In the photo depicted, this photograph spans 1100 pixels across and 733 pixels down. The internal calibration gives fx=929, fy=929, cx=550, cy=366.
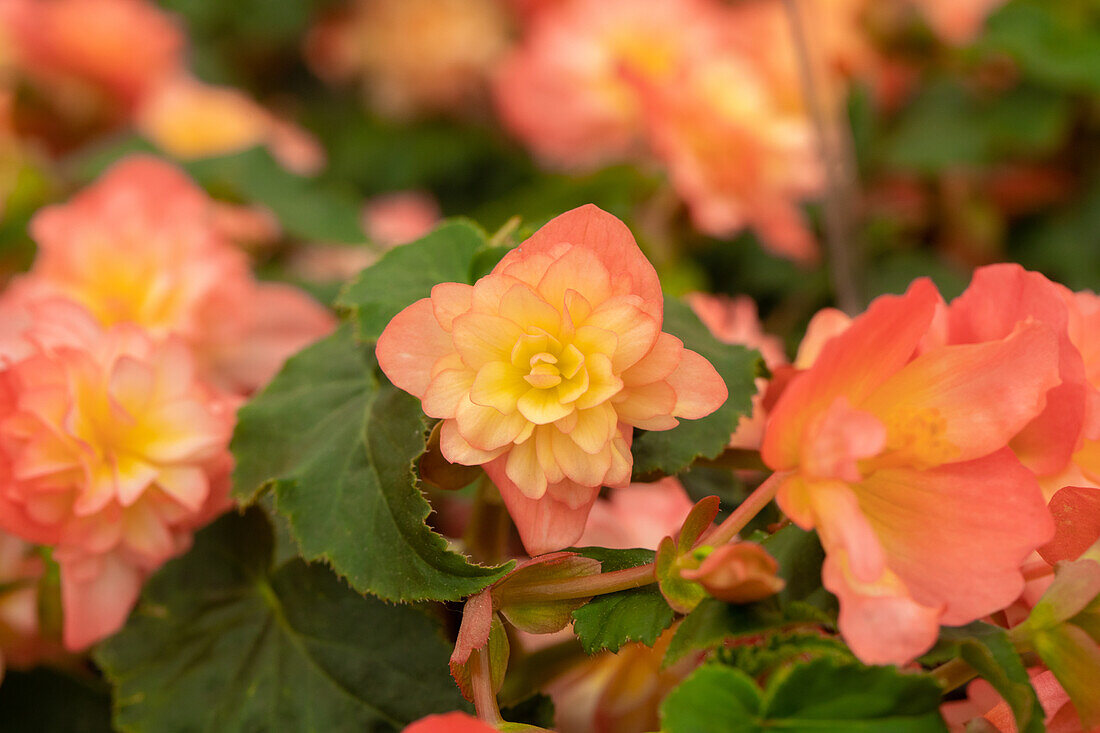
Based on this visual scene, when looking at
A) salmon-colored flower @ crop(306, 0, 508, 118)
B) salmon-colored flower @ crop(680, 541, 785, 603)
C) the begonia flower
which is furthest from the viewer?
salmon-colored flower @ crop(306, 0, 508, 118)

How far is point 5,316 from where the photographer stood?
0.44m

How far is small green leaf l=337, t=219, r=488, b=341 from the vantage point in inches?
14.4

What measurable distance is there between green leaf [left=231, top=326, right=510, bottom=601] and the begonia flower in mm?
138

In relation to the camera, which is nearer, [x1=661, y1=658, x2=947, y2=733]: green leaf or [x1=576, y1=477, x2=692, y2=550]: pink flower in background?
[x1=661, y1=658, x2=947, y2=733]: green leaf

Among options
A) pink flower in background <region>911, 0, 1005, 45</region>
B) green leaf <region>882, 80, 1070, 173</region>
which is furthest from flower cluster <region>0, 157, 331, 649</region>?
pink flower in background <region>911, 0, 1005, 45</region>

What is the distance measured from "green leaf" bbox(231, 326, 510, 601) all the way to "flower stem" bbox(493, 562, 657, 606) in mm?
10

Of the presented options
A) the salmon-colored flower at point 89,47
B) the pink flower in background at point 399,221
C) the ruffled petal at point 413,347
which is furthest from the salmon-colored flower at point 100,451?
the salmon-colored flower at point 89,47

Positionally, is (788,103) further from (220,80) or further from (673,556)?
(220,80)

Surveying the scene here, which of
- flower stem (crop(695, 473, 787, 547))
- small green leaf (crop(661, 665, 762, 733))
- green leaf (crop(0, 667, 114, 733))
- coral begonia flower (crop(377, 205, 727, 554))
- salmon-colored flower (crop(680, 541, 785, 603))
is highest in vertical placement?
coral begonia flower (crop(377, 205, 727, 554))

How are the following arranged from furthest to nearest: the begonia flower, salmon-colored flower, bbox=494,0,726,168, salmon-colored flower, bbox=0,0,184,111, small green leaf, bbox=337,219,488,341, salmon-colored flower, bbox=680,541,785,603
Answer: salmon-colored flower, bbox=0,0,184,111 → salmon-colored flower, bbox=494,0,726,168 → the begonia flower → small green leaf, bbox=337,219,488,341 → salmon-colored flower, bbox=680,541,785,603

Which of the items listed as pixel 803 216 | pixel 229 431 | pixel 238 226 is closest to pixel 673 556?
pixel 229 431

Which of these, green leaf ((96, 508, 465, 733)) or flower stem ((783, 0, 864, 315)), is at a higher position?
flower stem ((783, 0, 864, 315))

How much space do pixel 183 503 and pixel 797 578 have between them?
25 cm

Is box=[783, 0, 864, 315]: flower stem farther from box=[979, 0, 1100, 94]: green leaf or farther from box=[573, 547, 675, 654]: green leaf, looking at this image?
box=[573, 547, 675, 654]: green leaf
